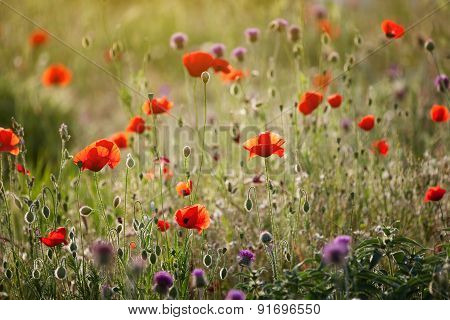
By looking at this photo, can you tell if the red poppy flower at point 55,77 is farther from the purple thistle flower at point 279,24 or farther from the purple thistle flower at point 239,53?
the purple thistle flower at point 279,24

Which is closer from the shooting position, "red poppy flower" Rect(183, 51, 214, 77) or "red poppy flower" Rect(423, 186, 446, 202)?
"red poppy flower" Rect(423, 186, 446, 202)

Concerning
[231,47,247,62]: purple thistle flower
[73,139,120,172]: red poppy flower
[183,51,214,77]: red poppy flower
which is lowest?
[73,139,120,172]: red poppy flower

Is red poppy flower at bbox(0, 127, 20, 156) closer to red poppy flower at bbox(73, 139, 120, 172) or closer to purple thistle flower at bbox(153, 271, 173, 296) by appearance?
red poppy flower at bbox(73, 139, 120, 172)

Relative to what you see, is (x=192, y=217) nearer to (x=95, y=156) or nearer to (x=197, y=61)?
(x=95, y=156)

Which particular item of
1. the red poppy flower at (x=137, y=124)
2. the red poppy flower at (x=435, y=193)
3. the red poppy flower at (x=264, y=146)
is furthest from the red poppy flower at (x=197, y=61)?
the red poppy flower at (x=435, y=193)

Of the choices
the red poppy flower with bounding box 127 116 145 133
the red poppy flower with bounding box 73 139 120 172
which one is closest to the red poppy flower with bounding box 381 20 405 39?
the red poppy flower with bounding box 127 116 145 133

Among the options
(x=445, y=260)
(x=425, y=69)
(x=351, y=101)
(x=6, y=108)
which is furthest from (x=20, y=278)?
(x=425, y=69)

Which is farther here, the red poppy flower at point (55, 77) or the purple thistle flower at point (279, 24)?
the red poppy flower at point (55, 77)

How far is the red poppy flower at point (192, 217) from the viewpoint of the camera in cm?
205

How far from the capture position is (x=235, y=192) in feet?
9.81

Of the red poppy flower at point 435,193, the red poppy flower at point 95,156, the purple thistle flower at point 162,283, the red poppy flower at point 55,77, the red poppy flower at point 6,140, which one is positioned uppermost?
the red poppy flower at point 55,77

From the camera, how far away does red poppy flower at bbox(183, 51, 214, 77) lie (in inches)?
102
